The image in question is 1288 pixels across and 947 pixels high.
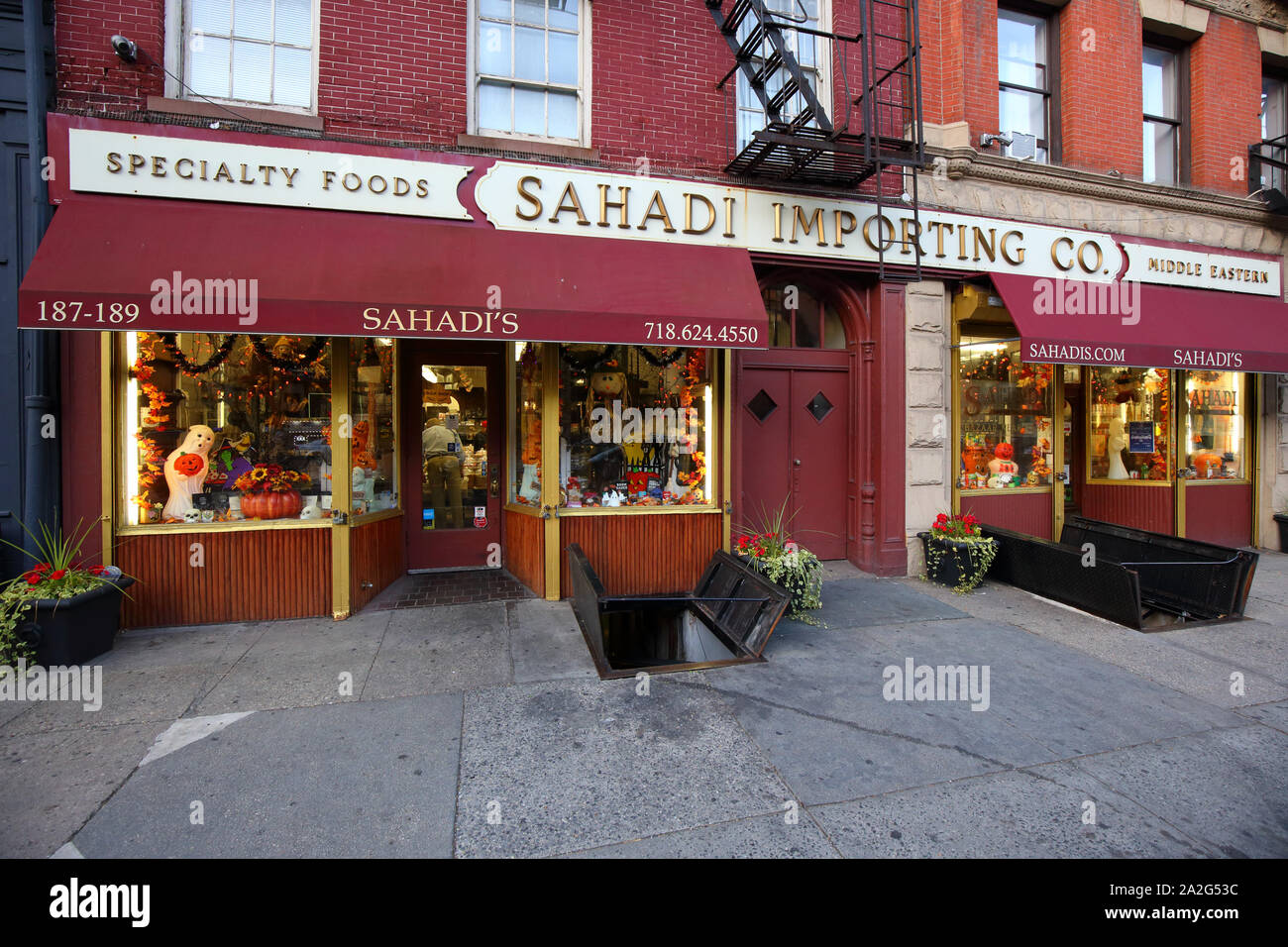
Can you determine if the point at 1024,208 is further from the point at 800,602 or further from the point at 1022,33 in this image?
the point at 800,602

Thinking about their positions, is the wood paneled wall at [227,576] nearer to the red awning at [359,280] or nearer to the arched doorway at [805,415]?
the red awning at [359,280]

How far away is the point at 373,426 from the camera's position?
6.48m

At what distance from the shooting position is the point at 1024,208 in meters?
7.89

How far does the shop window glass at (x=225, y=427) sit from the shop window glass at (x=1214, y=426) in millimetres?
11864

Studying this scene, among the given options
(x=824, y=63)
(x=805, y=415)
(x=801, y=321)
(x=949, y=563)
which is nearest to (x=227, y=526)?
(x=805, y=415)

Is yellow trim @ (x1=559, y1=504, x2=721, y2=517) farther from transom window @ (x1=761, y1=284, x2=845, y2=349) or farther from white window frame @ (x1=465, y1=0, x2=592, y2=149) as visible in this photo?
white window frame @ (x1=465, y1=0, x2=592, y2=149)

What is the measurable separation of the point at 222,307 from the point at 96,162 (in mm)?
2032

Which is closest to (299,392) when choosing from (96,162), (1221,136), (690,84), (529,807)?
(96,162)

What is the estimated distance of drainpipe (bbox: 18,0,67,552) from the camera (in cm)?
507

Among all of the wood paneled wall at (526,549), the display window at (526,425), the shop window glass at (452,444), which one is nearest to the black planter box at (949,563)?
the wood paneled wall at (526,549)

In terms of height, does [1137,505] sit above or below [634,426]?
below

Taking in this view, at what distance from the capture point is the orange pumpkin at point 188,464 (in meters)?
5.64

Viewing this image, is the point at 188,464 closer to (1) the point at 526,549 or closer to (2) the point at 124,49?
(1) the point at 526,549

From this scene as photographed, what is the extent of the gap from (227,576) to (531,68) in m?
5.99
